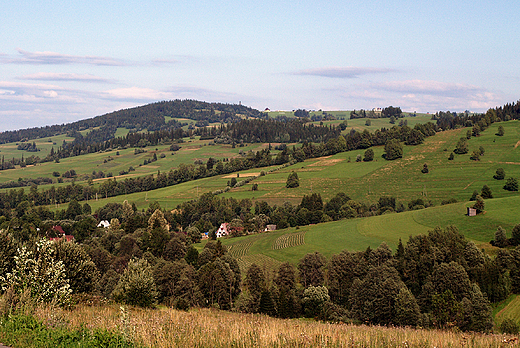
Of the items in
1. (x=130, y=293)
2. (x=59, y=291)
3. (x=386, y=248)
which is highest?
(x=59, y=291)

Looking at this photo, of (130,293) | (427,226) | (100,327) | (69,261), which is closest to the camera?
(100,327)

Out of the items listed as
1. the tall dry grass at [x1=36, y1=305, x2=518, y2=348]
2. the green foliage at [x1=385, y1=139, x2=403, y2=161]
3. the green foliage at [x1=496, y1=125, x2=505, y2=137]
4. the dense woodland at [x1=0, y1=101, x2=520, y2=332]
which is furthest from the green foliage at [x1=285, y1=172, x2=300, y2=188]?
the tall dry grass at [x1=36, y1=305, x2=518, y2=348]

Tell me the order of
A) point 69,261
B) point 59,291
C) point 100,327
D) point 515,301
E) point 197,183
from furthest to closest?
point 197,183 < point 515,301 < point 69,261 < point 59,291 < point 100,327

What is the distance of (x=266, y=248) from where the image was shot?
89500mm

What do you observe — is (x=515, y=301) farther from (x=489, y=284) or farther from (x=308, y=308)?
(x=308, y=308)

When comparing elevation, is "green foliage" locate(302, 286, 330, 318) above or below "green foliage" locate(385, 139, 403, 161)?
below

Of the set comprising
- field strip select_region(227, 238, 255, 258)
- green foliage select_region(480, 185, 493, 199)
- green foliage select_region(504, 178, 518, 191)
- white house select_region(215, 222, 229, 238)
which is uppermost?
green foliage select_region(504, 178, 518, 191)

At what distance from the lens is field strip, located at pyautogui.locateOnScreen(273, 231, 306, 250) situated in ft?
293

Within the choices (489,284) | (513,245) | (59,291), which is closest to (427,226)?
(513,245)

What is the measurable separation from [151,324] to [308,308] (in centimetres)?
4864

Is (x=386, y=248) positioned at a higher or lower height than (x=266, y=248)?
higher

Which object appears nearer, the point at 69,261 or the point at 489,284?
the point at 69,261

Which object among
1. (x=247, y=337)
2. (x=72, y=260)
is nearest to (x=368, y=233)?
(x=72, y=260)

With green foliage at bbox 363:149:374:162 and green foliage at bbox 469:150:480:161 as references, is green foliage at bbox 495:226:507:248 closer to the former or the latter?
green foliage at bbox 469:150:480:161
